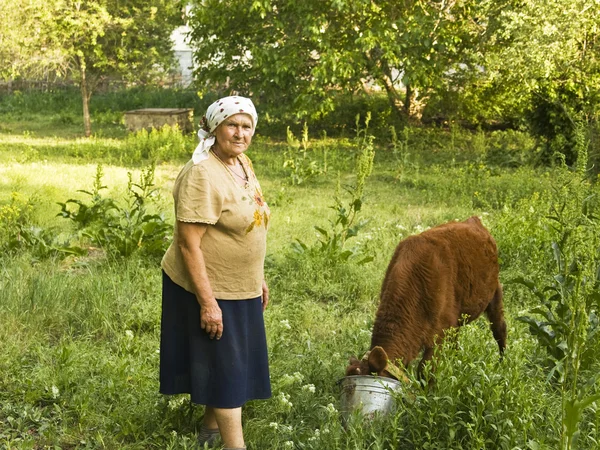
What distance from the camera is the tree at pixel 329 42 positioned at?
1702 centimetres

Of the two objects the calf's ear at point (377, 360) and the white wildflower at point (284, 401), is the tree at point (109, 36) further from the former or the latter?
the calf's ear at point (377, 360)

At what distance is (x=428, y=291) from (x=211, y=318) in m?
1.46

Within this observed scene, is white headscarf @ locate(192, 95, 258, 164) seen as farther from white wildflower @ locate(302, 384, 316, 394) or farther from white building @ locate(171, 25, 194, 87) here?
white building @ locate(171, 25, 194, 87)

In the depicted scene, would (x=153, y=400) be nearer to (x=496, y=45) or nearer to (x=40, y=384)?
(x=40, y=384)

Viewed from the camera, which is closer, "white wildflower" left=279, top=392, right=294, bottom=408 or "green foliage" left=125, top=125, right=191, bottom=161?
"white wildflower" left=279, top=392, right=294, bottom=408

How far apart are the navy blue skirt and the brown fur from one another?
563 millimetres

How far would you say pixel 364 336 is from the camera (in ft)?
19.4

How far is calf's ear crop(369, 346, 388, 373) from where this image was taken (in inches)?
171

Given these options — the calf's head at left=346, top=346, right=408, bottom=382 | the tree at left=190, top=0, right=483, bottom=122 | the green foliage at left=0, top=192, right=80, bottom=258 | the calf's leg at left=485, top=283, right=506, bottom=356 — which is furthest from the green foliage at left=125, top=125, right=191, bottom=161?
the calf's head at left=346, top=346, right=408, bottom=382

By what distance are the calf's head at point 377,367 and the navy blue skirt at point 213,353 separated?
1.72 ft

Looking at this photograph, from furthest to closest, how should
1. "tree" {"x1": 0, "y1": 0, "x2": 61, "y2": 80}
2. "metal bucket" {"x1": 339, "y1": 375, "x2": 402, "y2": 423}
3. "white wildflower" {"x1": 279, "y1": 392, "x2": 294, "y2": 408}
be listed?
"tree" {"x1": 0, "y1": 0, "x2": 61, "y2": 80}
"white wildflower" {"x1": 279, "y1": 392, "x2": 294, "y2": 408}
"metal bucket" {"x1": 339, "y1": 375, "x2": 402, "y2": 423}

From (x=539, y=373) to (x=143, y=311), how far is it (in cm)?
305

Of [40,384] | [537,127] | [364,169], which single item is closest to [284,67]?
[537,127]

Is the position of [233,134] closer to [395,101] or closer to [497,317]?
[497,317]
